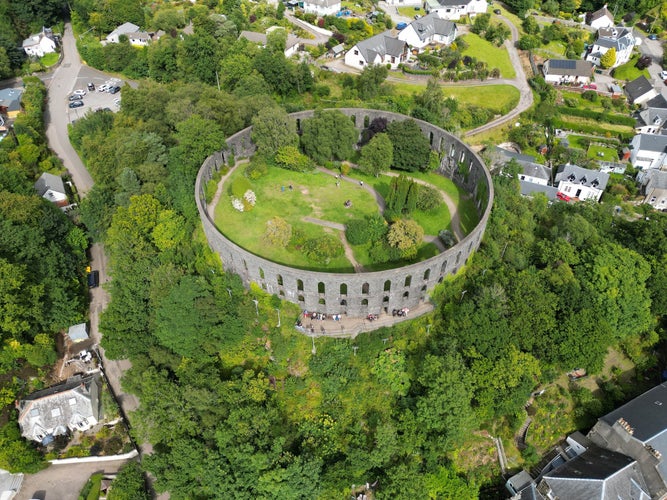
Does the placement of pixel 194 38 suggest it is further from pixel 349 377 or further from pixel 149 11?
pixel 349 377

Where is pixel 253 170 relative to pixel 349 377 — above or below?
above

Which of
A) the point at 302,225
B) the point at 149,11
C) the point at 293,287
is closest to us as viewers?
the point at 293,287

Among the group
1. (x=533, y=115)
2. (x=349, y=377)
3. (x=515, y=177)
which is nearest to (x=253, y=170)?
(x=349, y=377)

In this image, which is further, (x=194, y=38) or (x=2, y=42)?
(x=2, y=42)

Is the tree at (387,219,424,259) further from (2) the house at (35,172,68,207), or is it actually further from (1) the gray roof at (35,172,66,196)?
(1) the gray roof at (35,172,66,196)

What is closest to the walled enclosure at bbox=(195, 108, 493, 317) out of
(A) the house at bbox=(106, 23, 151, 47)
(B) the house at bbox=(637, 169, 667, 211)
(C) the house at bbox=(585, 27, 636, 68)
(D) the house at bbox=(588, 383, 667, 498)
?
(D) the house at bbox=(588, 383, 667, 498)
